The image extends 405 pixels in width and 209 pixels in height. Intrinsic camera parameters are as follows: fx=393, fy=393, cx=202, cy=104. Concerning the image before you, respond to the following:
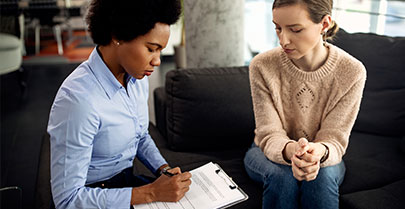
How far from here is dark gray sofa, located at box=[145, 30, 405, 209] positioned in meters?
1.99

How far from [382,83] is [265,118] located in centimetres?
86

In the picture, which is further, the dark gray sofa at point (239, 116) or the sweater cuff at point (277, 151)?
the dark gray sofa at point (239, 116)

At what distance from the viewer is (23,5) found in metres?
6.70

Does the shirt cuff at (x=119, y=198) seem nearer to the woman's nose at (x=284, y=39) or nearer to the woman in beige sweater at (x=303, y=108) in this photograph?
the woman in beige sweater at (x=303, y=108)

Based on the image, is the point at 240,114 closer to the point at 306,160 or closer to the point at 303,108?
the point at 303,108

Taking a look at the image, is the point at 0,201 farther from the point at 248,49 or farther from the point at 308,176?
the point at 248,49

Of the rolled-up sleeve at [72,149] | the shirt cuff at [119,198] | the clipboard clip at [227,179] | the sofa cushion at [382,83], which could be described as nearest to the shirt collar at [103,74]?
the rolled-up sleeve at [72,149]

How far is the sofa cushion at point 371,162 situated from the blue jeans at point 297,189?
0.73ft

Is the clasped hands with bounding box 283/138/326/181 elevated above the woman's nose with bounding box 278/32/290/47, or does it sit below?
below

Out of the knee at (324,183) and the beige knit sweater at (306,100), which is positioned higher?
the beige knit sweater at (306,100)

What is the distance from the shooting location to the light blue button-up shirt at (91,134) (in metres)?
1.12

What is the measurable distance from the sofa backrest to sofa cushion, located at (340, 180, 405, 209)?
2.07ft

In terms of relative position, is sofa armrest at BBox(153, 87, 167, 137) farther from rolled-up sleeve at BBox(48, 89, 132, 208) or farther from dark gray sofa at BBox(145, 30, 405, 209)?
rolled-up sleeve at BBox(48, 89, 132, 208)

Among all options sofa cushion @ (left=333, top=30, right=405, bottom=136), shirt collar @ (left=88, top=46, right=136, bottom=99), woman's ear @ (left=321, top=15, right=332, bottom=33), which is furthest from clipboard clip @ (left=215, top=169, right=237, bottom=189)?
sofa cushion @ (left=333, top=30, right=405, bottom=136)
